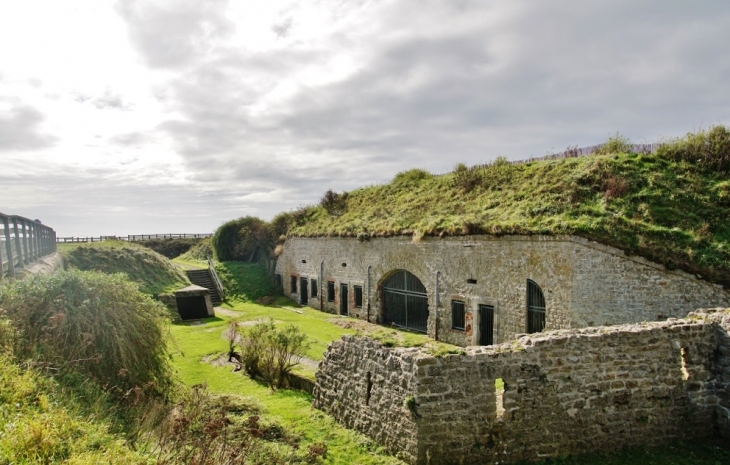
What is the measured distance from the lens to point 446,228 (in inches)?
668

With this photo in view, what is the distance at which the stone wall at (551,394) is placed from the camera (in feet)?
23.6

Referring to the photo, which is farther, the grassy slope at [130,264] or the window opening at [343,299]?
the window opening at [343,299]

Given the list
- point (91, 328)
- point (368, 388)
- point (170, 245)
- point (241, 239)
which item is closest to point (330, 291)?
point (241, 239)

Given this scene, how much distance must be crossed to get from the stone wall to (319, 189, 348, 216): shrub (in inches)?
785

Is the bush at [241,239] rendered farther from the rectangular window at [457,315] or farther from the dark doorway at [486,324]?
the dark doorway at [486,324]

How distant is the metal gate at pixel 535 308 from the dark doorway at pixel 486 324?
140cm

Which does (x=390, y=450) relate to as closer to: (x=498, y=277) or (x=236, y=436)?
(x=236, y=436)

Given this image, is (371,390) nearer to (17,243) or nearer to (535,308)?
(535,308)

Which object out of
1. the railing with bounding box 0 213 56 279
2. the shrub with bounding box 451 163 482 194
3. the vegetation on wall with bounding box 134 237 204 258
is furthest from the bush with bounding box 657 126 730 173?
the vegetation on wall with bounding box 134 237 204 258

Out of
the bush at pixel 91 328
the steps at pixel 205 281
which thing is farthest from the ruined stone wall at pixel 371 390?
the steps at pixel 205 281

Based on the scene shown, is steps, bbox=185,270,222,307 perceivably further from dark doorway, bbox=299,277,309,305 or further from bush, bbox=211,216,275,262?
dark doorway, bbox=299,277,309,305

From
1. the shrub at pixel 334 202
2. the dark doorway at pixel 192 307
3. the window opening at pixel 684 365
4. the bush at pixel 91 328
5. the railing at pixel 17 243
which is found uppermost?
the shrub at pixel 334 202

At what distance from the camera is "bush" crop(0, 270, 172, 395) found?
7410mm

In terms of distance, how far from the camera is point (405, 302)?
771 inches
